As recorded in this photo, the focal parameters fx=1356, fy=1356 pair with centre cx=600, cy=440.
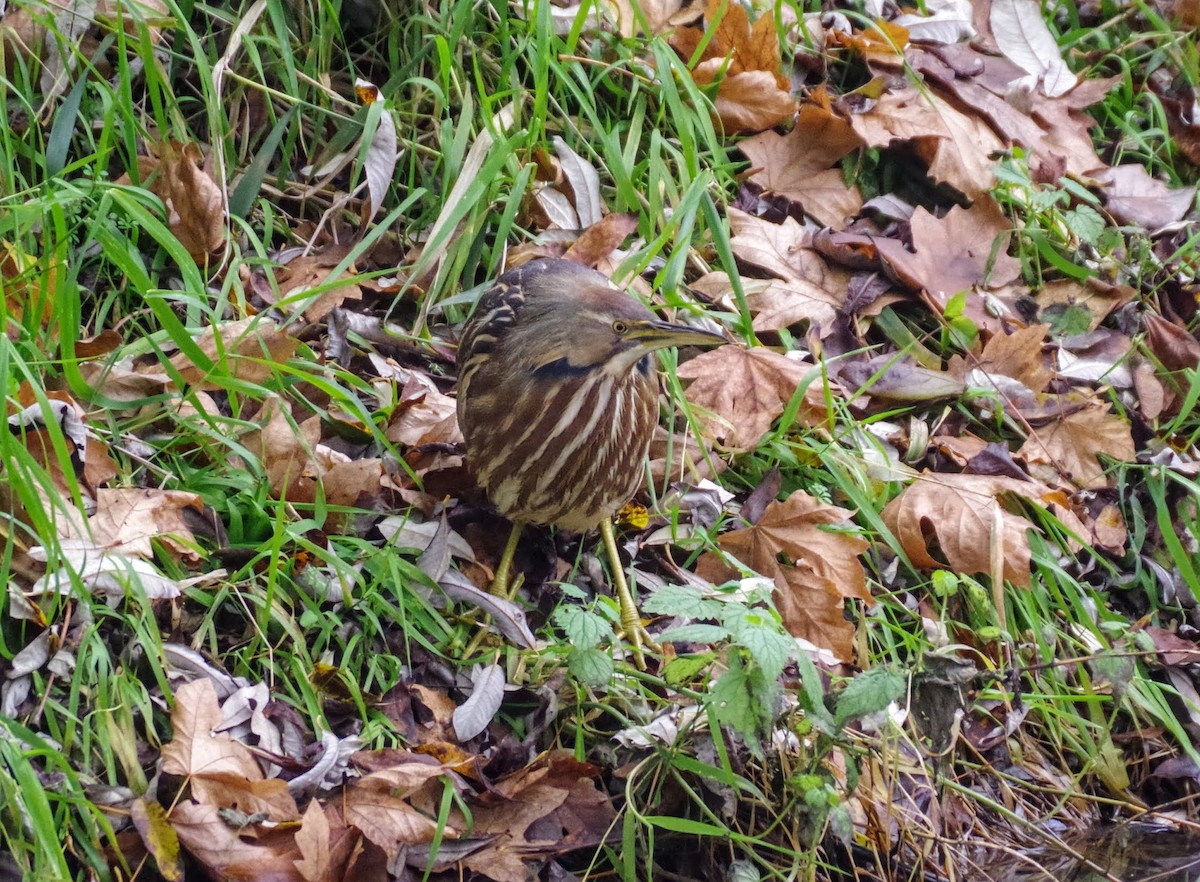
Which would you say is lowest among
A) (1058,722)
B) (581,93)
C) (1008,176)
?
(1058,722)

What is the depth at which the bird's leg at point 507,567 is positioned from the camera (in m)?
3.21

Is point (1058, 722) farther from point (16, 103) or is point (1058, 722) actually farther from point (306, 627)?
point (16, 103)

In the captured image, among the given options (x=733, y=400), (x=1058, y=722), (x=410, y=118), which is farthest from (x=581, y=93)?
(x=1058, y=722)

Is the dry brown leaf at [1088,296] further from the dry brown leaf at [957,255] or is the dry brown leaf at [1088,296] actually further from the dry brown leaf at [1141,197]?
the dry brown leaf at [1141,197]

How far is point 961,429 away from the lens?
3779mm

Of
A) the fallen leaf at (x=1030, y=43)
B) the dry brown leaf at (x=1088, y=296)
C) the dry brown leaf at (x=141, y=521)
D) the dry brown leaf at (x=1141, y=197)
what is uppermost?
the fallen leaf at (x=1030, y=43)

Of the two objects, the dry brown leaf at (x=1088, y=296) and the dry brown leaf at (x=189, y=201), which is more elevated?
the dry brown leaf at (x=189, y=201)

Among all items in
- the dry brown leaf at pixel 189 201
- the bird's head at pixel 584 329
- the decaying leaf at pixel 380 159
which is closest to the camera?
the bird's head at pixel 584 329

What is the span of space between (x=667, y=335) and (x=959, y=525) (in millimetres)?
1004

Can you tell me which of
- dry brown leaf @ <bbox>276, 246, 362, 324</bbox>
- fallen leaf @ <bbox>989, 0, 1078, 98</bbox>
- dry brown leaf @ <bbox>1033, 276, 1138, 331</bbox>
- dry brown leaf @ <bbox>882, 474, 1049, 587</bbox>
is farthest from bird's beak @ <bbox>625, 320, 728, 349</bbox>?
fallen leaf @ <bbox>989, 0, 1078, 98</bbox>

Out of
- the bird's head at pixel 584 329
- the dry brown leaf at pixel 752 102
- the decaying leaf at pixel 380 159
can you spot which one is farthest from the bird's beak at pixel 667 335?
the dry brown leaf at pixel 752 102

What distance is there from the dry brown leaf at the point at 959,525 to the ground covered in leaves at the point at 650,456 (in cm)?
1

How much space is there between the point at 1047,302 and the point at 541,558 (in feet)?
6.11

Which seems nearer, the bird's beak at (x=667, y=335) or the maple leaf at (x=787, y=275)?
the bird's beak at (x=667, y=335)
